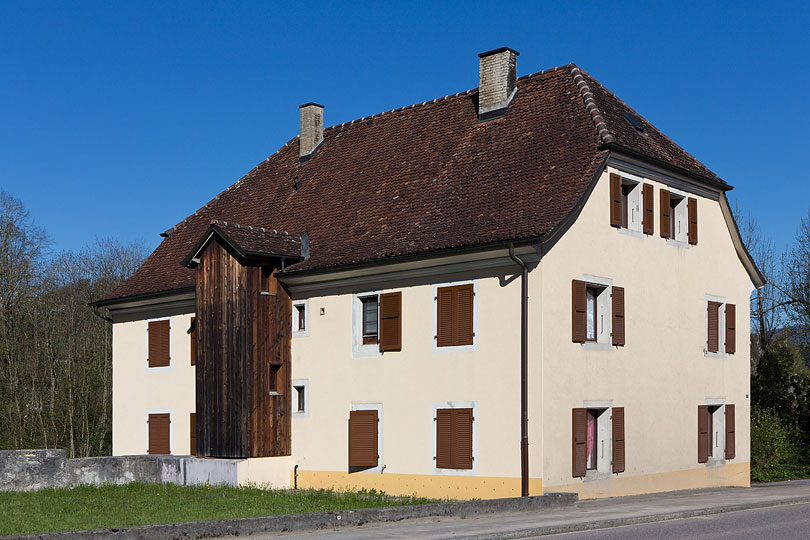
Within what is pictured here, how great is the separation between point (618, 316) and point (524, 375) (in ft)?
10.2

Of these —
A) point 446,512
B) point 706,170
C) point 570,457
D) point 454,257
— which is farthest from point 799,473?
point 446,512

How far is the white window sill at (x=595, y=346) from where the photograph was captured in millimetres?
20969

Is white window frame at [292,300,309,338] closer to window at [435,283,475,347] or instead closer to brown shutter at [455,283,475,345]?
window at [435,283,475,347]

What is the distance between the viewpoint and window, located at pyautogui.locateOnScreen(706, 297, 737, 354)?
2488 cm

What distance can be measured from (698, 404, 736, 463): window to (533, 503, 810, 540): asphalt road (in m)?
6.43

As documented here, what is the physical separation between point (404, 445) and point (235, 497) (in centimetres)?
405

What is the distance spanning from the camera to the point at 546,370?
19.9 m

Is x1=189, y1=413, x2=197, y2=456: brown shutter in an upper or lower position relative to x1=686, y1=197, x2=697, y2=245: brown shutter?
lower

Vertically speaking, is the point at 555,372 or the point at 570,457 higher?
the point at 555,372

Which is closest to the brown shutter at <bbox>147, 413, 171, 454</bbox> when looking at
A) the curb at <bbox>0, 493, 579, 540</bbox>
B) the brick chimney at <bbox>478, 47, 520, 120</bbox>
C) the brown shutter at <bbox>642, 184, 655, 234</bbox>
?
the brick chimney at <bbox>478, 47, 520, 120</bbox>

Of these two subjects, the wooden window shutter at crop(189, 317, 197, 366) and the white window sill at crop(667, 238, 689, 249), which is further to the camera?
the wooden window shutter at crop(189, 317, 197, 366)

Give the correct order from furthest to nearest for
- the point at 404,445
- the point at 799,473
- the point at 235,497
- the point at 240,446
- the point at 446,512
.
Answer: the point at 799,473, the point at 240,446, the point at 404,445, the point at 235,497, the point at 446,512

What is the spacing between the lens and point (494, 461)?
20328 mm

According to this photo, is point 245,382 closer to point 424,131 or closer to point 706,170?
point 424,131
